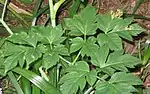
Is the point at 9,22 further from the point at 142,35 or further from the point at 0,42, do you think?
the point at 142,35

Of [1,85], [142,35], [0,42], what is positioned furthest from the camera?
[142,35]

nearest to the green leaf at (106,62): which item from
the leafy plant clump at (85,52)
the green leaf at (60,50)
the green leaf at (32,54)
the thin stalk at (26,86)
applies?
the leafy plant clump at (85,52)

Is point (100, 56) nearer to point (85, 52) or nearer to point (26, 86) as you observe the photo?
point (85, 52)

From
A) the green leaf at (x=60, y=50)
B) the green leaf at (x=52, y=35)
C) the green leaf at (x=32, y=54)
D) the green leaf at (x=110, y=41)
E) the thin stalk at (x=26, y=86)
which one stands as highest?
the green leaf at (x=52, y=35)

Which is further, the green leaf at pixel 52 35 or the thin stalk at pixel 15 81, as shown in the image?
the thin stalk at pixel 15 81

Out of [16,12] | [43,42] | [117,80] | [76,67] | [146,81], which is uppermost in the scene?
[16,12]

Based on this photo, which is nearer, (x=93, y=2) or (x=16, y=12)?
(x=16, y=12)

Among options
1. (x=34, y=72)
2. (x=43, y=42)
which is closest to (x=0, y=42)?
(x=34, y=72)

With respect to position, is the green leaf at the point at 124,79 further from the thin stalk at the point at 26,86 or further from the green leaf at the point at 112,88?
the thin stalk at the point at 26,86
